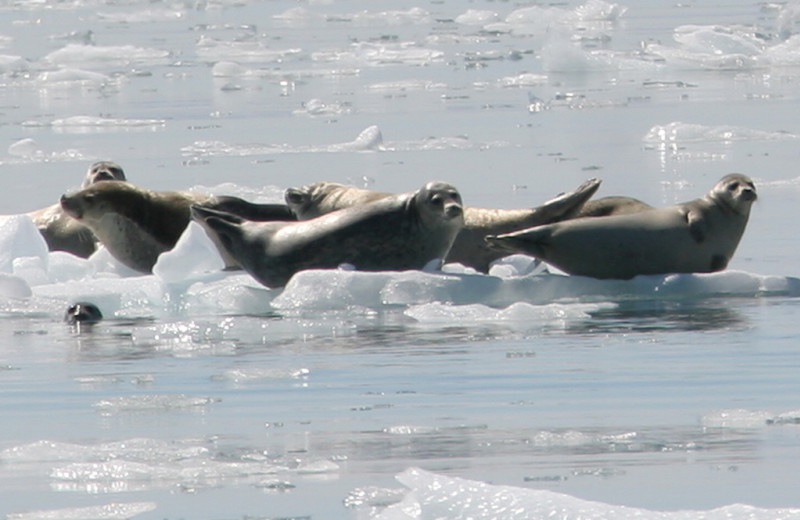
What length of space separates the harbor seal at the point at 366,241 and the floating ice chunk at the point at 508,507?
4.04 m

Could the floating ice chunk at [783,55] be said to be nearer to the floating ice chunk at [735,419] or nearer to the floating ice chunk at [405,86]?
the floating ice chunk at [405,86]

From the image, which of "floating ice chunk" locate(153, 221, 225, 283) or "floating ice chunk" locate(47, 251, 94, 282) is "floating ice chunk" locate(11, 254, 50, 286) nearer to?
"floating ice chunk" locate(47, 251, 94, 282)

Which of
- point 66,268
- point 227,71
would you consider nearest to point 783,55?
point 227,71

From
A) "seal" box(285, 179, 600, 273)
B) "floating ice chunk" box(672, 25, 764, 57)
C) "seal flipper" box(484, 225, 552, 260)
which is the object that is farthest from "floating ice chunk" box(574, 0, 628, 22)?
"seal flipper" box(484, 225, 552, 260)

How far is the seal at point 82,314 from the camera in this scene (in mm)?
7984

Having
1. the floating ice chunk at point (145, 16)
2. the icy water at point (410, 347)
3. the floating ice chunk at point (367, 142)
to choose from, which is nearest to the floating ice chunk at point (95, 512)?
the icy water at point (410, 347)

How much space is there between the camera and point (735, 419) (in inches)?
217

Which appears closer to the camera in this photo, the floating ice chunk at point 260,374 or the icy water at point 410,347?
the icy water at point 410,347

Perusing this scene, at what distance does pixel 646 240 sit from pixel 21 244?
9.27ft

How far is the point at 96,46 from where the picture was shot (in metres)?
25.4

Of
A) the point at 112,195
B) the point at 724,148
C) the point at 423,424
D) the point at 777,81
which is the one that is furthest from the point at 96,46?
the point at 423,424

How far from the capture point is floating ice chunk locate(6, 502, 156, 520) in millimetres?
4539

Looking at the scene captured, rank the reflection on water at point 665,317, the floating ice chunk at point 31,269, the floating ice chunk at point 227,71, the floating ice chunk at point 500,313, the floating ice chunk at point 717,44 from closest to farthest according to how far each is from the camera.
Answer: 1. the reflection on water at point 665,317
2. the floating ice chunk at point 500,313
3. the floating ice chunk at point 31,269
4. the floating ice chunk at point 717,44
5. the floating ice chunk at point 227,71

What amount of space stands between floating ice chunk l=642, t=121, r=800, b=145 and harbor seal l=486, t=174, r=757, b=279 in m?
5.69
